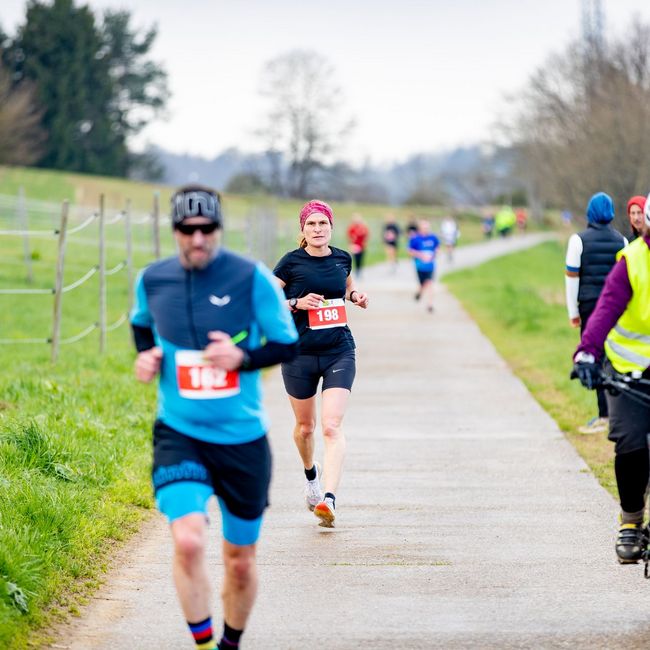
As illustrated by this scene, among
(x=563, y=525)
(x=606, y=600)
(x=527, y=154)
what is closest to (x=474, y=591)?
(x=606, y=600)

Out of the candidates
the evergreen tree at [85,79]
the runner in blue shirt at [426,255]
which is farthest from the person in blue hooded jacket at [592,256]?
the evergreen tree at [85,79]

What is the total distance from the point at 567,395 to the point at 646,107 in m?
22.4

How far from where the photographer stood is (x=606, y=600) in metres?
6.27

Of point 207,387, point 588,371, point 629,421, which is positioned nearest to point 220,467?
point 207,387

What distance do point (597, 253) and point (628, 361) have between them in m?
5.20

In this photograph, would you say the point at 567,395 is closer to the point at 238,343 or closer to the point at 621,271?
the point at 621,271

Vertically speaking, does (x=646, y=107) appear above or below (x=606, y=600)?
above

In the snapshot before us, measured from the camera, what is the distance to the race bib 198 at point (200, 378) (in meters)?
4.90

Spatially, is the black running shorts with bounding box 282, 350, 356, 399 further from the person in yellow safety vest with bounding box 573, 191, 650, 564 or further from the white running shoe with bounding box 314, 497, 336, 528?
the person in yellow safety vest with bounding box 573, 191, 650, 564

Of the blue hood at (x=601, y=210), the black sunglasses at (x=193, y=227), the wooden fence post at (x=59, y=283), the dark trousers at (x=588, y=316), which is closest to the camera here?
the black sunglasses at (x=193, y=227)

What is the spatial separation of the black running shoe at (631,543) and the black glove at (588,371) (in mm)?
873

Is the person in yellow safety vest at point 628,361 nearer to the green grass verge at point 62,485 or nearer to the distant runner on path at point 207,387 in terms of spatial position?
the distant runner on path at point 207,387

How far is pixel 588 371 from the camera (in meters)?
5.56

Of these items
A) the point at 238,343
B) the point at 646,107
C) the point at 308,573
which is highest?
the point at 646,107
